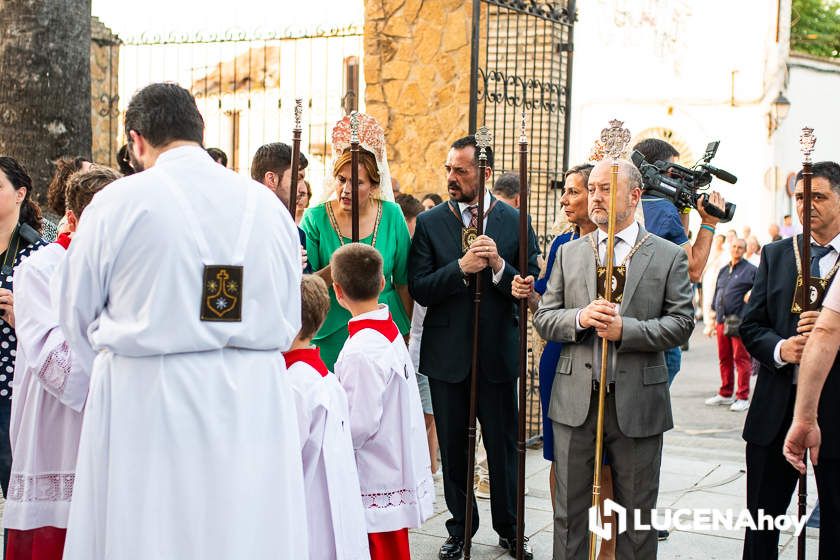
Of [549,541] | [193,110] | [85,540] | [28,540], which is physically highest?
[193,110]

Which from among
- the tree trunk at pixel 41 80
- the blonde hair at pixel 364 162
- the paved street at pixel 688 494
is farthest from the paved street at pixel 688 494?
the tree trunk at pixel 41 80

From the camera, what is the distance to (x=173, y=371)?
9.93 feet

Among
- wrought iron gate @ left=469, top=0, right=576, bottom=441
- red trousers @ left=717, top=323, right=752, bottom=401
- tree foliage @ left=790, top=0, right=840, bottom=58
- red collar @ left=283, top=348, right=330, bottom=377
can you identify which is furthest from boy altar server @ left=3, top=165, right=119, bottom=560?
tree foliage @ left=790, top=0, right=840, bottom=58

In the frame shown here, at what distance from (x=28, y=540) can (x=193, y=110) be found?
5.94ft

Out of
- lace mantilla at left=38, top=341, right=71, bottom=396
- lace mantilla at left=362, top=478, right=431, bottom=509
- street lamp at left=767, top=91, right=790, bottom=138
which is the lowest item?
lace mantilla at left=362, top=478, right=431, bottom=509

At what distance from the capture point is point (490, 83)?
8.67 meters

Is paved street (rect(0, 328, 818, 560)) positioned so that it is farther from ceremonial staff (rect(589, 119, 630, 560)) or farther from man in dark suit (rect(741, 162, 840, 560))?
ceremonial staff (rect(589, 119, 630, 560))

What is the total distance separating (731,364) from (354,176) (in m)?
7.74

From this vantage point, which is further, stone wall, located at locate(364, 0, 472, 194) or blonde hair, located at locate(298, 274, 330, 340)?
stone wall, located at locate(364, 0, 472, 194)

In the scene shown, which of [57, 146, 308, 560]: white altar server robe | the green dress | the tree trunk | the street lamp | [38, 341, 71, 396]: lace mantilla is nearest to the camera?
[57, 146, 308, 560]: white altar server robe

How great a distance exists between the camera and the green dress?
509 centimetres

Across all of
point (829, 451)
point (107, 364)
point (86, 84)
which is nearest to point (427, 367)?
point (829, 451)

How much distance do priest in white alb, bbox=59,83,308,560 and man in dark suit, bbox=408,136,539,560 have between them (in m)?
2.13

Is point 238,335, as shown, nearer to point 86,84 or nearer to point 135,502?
point 135,502
